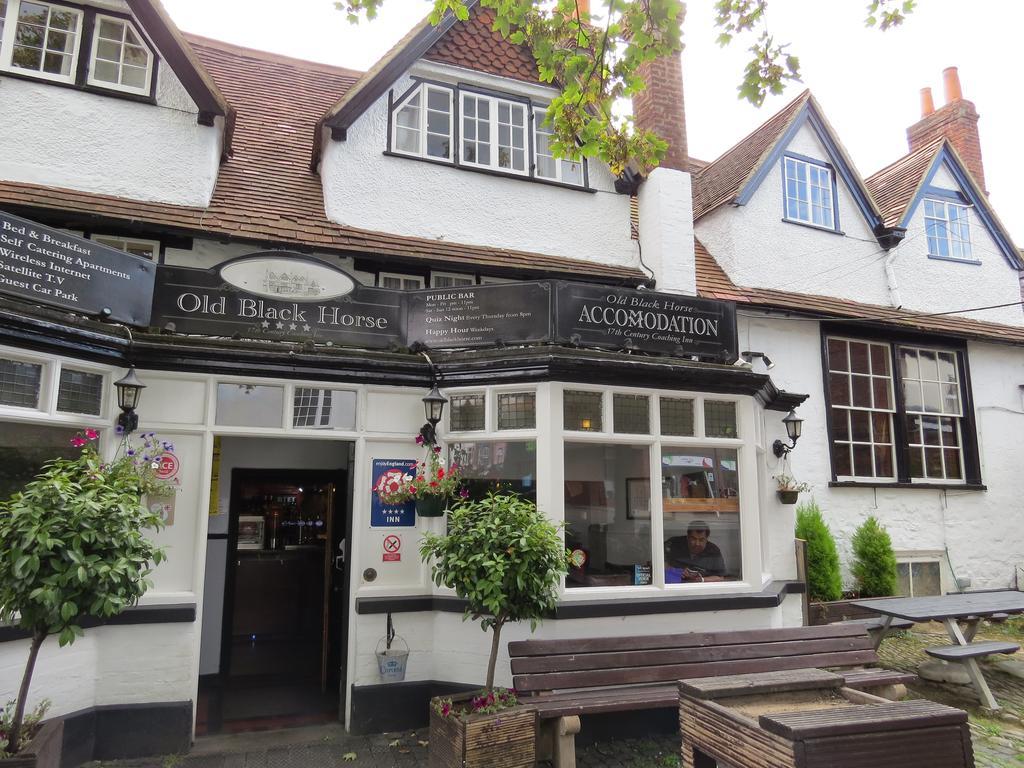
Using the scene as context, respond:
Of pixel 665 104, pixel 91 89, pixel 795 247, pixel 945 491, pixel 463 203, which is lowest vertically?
pixel 945 491

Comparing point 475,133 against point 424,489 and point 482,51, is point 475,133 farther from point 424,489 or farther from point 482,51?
point 424,489

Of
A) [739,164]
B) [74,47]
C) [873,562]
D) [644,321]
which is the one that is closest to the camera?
[644,321]

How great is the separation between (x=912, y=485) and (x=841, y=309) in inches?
125

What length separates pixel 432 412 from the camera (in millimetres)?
6711

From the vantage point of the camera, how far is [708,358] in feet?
25.1

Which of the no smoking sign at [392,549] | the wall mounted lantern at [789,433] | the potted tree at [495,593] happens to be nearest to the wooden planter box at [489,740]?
the potted tree at [495,593]

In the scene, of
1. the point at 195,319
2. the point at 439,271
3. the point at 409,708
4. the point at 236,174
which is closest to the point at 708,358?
the point at 439,271

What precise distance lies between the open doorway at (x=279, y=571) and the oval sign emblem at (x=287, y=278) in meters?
2.27

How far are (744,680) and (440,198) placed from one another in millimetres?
6762

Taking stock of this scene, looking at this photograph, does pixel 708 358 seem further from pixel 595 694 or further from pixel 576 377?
pixel 595 694

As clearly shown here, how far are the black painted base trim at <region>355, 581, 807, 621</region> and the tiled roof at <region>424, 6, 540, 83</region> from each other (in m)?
7.11

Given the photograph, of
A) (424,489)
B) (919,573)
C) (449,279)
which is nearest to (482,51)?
(449,279)

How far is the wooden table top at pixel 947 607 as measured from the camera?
731 centimetres

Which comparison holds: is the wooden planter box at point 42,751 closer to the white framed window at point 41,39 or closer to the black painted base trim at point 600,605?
the black painted base trim at point 600,605
